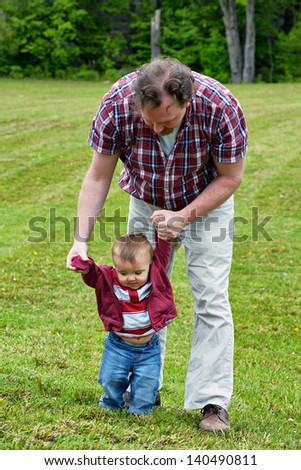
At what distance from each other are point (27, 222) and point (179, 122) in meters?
6.53

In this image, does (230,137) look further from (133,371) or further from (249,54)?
(249,54)

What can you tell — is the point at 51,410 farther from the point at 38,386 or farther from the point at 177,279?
the point at 177,279

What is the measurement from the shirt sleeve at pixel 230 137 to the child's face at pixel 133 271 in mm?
643

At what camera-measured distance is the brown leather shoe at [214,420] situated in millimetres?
3865

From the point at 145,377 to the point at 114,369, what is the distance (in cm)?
17

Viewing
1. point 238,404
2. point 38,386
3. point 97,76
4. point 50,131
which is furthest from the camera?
point 97,76

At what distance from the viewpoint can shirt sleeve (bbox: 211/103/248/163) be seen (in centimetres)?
363

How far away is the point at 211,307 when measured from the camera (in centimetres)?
392

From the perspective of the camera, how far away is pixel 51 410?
12.7 ft

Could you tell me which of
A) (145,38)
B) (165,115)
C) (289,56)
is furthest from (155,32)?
(165,115)

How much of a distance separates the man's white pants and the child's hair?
0.27 meters

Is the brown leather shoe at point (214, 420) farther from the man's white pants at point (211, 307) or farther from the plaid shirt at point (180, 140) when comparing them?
the plaid shirt at point (180, 140)

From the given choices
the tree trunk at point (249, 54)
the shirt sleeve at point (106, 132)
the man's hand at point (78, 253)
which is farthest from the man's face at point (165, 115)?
the tree trunk at point (249, 54)

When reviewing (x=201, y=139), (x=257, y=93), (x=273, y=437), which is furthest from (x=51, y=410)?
(x=257, y=93)
